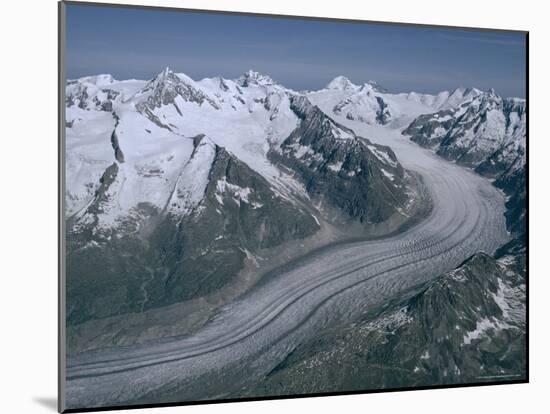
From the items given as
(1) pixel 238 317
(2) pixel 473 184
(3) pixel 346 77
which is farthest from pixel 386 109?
(1) pixel 238 317

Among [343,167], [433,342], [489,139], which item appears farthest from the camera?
[489,139]

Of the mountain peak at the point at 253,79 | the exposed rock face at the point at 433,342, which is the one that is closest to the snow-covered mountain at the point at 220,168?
the mountain peak at the point at 253,79

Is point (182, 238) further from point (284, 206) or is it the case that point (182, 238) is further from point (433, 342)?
point (433, 342)

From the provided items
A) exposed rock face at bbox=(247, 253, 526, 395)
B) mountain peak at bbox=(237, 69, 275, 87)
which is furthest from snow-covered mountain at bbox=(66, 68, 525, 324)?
exposed rock face at bbox=(247, 253, 526, 395)

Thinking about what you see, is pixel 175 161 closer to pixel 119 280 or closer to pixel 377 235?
pixel 119 280

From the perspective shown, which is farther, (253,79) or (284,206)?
(284,206)

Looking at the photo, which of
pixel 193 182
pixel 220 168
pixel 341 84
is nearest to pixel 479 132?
pixel 341 84
